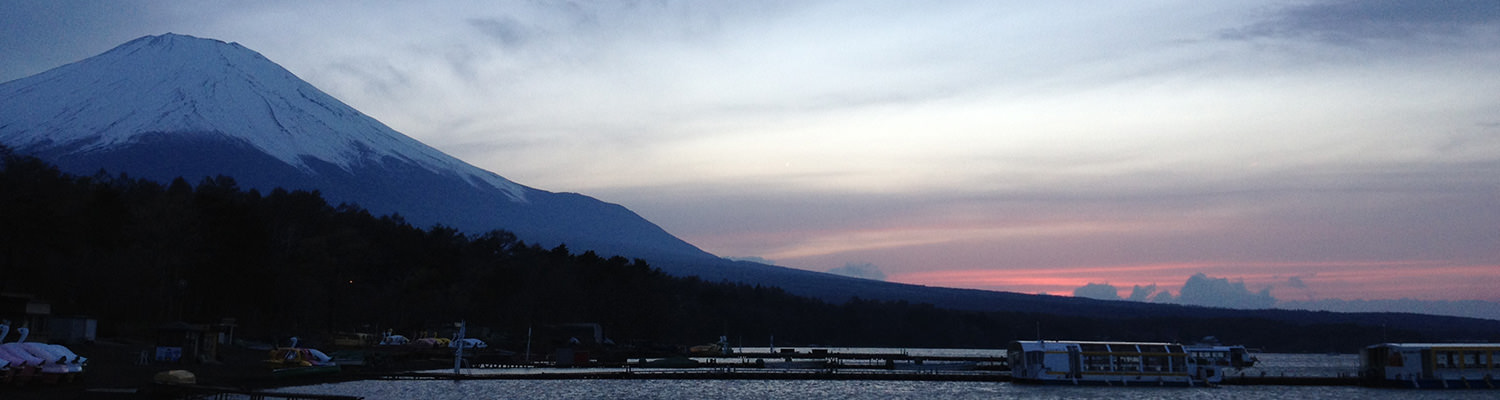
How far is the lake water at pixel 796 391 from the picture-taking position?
5984 centimetres

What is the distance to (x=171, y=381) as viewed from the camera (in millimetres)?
40031

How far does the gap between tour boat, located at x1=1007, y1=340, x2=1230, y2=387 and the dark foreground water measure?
70 centimetres

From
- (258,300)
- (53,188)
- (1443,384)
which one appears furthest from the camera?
(258,300)

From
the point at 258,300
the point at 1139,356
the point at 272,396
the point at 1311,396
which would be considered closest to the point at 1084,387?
the point at 1139,356

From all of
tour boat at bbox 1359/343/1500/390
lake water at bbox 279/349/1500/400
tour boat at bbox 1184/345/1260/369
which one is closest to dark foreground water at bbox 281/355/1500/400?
lake water at bbox 279/349/1500/400

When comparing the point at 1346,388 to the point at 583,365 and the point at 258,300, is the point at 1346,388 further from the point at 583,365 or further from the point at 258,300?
the point at 258,300

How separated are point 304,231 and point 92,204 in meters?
28.6

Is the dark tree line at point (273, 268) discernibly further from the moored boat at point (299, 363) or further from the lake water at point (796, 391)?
the lake water at point (796, 391)

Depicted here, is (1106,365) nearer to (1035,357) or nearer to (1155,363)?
(1155,363)

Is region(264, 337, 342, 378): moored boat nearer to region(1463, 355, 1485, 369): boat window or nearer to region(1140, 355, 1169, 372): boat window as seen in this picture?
region(1140, 355, 1169, 372): boat window

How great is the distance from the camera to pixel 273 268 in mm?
90375

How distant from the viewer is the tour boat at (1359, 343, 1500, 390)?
64125 millimetres

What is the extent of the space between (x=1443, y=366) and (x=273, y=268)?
262ft

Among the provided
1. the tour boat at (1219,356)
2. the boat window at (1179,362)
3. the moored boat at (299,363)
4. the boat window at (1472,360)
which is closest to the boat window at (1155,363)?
the boat window at (1179,362)
